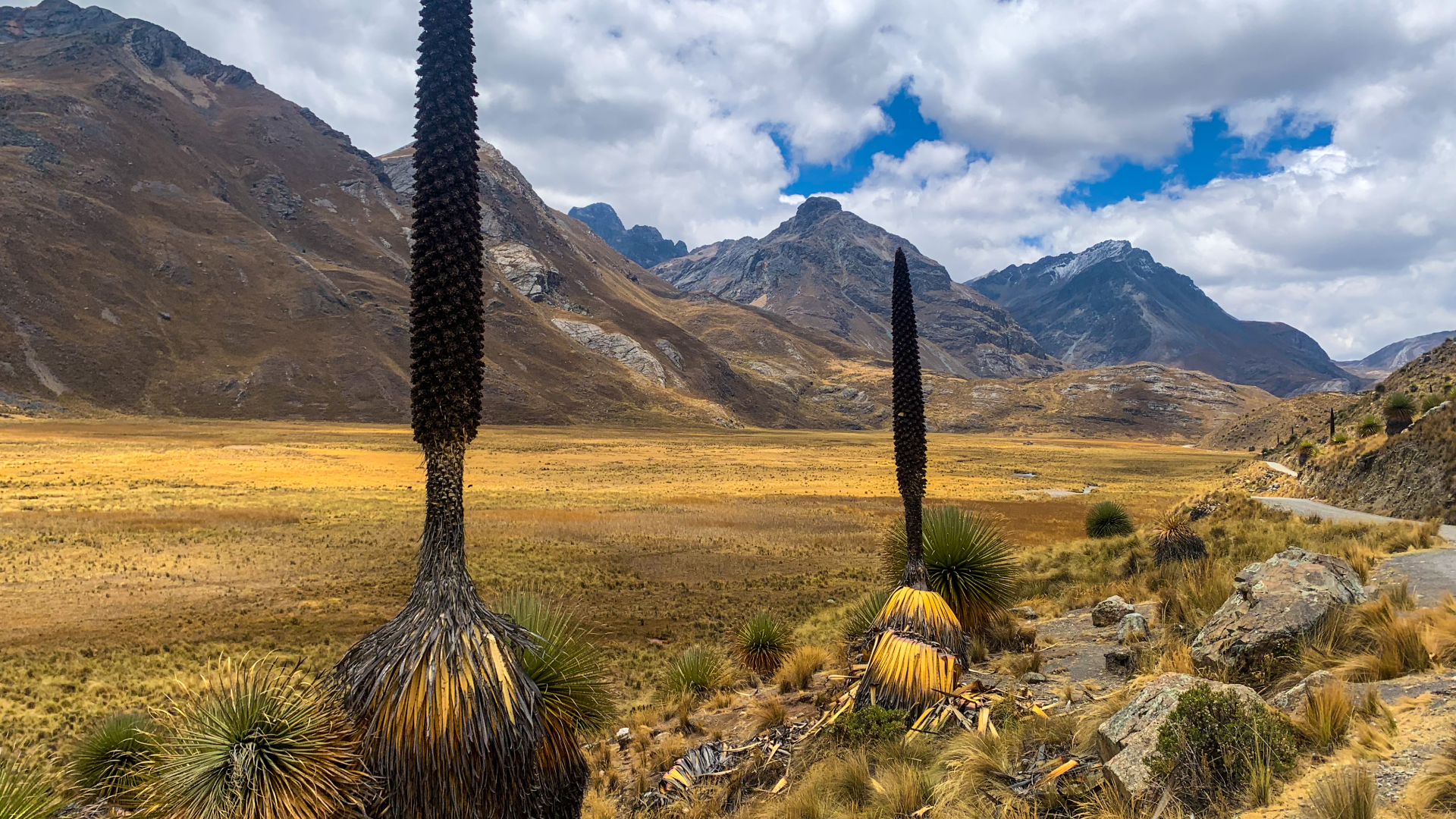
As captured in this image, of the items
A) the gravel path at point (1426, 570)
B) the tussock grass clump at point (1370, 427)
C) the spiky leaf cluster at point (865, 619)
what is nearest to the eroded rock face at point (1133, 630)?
the gravel path at point (1426, 570)

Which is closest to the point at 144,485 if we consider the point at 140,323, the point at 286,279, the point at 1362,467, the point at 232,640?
the point at 232,640

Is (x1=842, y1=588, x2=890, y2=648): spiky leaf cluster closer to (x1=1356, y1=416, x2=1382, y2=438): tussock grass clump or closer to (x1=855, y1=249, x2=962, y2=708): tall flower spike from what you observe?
(x1=855, y1=249, x2=962, y2=708): tall flower spike

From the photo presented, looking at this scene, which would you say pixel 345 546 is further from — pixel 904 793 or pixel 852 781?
pixel 904 793

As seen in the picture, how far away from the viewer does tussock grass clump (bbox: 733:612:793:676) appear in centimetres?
1253

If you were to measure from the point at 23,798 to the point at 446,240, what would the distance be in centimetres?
432

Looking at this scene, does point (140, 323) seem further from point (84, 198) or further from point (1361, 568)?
point (1361, 568)

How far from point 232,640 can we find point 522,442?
249ft

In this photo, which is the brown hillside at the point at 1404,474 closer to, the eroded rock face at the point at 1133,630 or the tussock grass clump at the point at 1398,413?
the tussock grass clump at the point at 1398,413

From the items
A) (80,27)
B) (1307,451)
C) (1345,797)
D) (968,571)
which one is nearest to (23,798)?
(1345,797)

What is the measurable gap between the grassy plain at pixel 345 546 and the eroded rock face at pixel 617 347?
10676 centimetres

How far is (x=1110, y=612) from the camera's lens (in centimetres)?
1028

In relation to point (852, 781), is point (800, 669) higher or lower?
lower

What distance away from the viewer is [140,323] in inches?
4473

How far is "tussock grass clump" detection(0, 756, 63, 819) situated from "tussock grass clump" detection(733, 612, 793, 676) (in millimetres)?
9600
